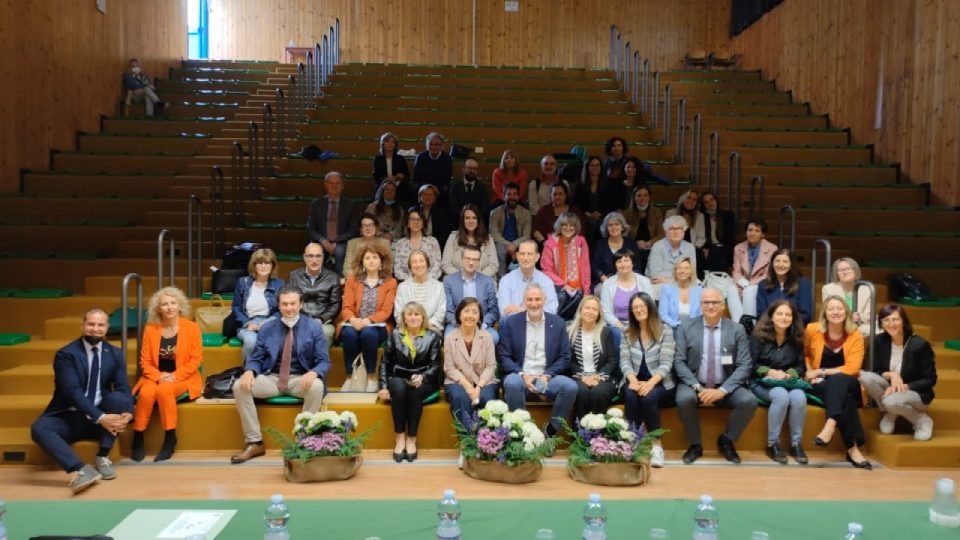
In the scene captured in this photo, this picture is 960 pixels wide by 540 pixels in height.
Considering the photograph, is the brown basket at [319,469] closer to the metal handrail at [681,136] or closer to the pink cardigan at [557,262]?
the pink cardigan at [557,262]

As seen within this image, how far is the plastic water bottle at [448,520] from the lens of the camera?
3305 mm

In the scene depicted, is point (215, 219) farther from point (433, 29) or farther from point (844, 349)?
point (433, 29)

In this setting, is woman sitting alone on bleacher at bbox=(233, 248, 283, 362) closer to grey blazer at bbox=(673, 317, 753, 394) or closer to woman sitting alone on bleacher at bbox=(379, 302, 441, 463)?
woman sitting alone on bleacher at bbox=(379, 302, 441, 463)

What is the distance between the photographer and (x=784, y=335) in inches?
229

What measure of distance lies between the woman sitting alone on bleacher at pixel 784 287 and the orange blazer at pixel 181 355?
3.54 m

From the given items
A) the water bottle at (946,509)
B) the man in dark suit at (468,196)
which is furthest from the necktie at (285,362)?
the water bottle at (946,509)

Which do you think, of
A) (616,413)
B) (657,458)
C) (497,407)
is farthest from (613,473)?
(497,407)

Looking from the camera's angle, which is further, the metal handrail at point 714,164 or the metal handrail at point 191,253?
the metal handrail at point 714,164

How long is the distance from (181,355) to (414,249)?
192 centimetres

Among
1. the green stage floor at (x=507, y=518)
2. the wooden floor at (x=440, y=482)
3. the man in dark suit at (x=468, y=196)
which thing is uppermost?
the man in dark suit at (x=468, y=196)

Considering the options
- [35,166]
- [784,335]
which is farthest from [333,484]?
[35,166]

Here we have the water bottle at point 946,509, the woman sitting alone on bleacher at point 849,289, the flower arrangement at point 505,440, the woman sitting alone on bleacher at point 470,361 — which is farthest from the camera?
the woman sitting alone on bleacher at point 849,289

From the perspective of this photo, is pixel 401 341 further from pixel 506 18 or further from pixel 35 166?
pixel 506 18

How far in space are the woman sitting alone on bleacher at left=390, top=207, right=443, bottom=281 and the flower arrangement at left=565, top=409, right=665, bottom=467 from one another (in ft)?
6.68
